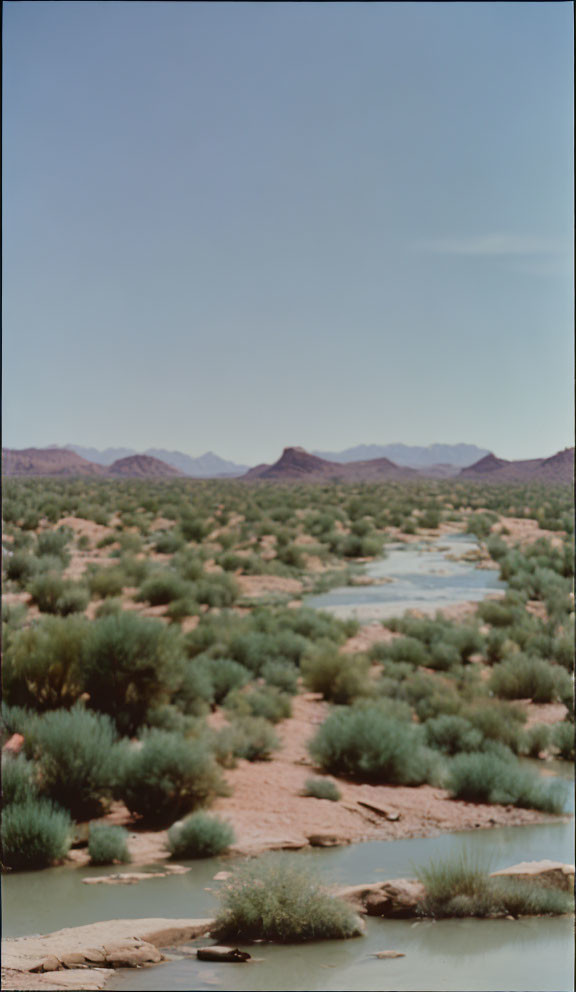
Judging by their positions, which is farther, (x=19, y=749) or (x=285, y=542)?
(x=285, y=542)

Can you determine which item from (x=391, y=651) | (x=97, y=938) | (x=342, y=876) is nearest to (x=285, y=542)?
(x=391, y=651)

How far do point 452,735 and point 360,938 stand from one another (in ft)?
22.4

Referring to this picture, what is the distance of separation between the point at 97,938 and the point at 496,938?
1883 mm

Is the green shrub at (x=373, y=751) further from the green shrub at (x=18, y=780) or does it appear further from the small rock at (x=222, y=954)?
the small rock at (x=222, y=954)

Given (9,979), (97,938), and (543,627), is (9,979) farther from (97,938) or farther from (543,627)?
(543,627)

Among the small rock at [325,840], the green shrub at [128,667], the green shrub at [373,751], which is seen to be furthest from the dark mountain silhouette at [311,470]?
the small rock at [325,840]

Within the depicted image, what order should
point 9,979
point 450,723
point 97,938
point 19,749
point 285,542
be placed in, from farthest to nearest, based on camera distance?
point 285,542
point 450,723
point 19,749
point 97,938
point 9,979

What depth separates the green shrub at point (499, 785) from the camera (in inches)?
304

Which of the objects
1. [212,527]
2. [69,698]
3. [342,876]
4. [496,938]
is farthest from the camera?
[212,527]

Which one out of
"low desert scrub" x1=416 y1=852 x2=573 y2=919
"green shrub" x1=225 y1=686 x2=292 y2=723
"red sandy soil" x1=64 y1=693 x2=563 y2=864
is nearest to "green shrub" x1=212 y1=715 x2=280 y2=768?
"red sandy soil" x1=64 y1=693 x2=563 y2=864

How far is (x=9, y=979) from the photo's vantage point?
2.32 metres

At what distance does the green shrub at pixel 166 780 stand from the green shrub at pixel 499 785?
101 inches

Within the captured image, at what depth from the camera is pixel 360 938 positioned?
10.5 ft

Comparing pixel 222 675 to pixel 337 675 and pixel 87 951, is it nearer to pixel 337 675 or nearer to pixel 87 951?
pixel 337 675
